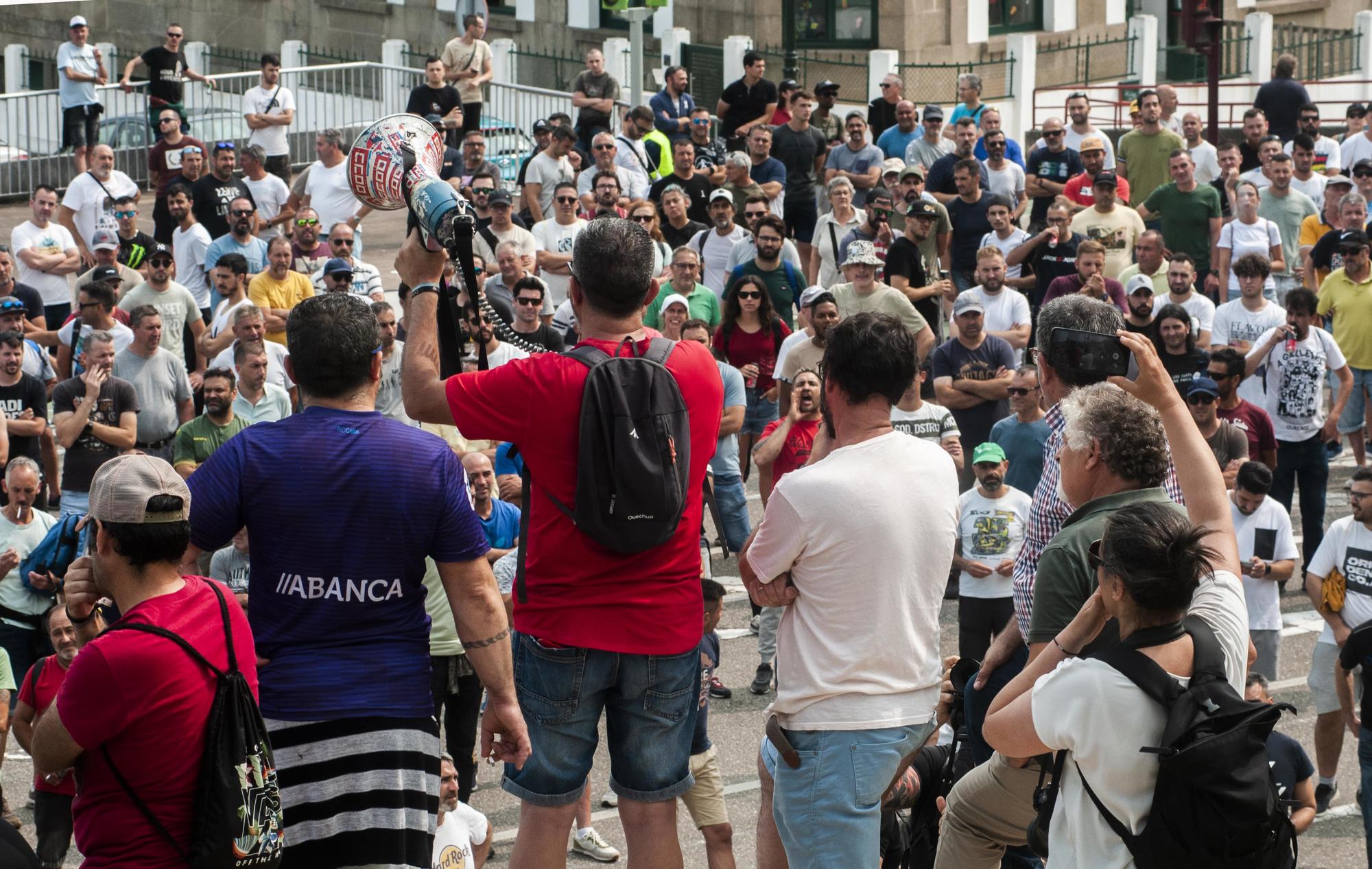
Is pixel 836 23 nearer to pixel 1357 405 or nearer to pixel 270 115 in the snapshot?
pixel 270 115

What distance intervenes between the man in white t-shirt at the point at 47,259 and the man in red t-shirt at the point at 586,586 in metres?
11.6

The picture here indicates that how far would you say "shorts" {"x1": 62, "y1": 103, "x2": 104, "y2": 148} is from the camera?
71.4 feet

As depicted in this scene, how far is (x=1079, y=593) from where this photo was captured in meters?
4.34

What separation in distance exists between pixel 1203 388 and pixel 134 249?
916cm

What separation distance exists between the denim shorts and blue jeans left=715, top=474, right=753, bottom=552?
6.62 meters

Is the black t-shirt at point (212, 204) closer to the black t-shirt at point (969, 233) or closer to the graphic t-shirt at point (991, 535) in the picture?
the black t-shirt at point (969, 233)

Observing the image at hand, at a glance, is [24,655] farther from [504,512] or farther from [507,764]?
[507,764]

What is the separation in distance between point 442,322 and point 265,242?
11255 mm

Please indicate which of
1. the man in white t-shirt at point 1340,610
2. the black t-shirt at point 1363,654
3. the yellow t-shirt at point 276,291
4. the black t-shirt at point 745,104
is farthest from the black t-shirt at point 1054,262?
the black t-shirt at point 1363,654

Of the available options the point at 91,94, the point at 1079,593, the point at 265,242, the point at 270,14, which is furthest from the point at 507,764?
the point at 270,14

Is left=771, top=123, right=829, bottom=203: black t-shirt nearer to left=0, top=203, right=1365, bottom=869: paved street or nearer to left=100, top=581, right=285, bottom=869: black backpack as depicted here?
left=0, top=203, right=1365, bottom=869: paved street

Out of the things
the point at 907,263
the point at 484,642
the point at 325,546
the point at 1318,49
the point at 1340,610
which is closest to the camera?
the point at 325,546

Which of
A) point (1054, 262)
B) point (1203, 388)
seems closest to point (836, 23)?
point (1054, 262)

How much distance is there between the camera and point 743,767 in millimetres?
9109
